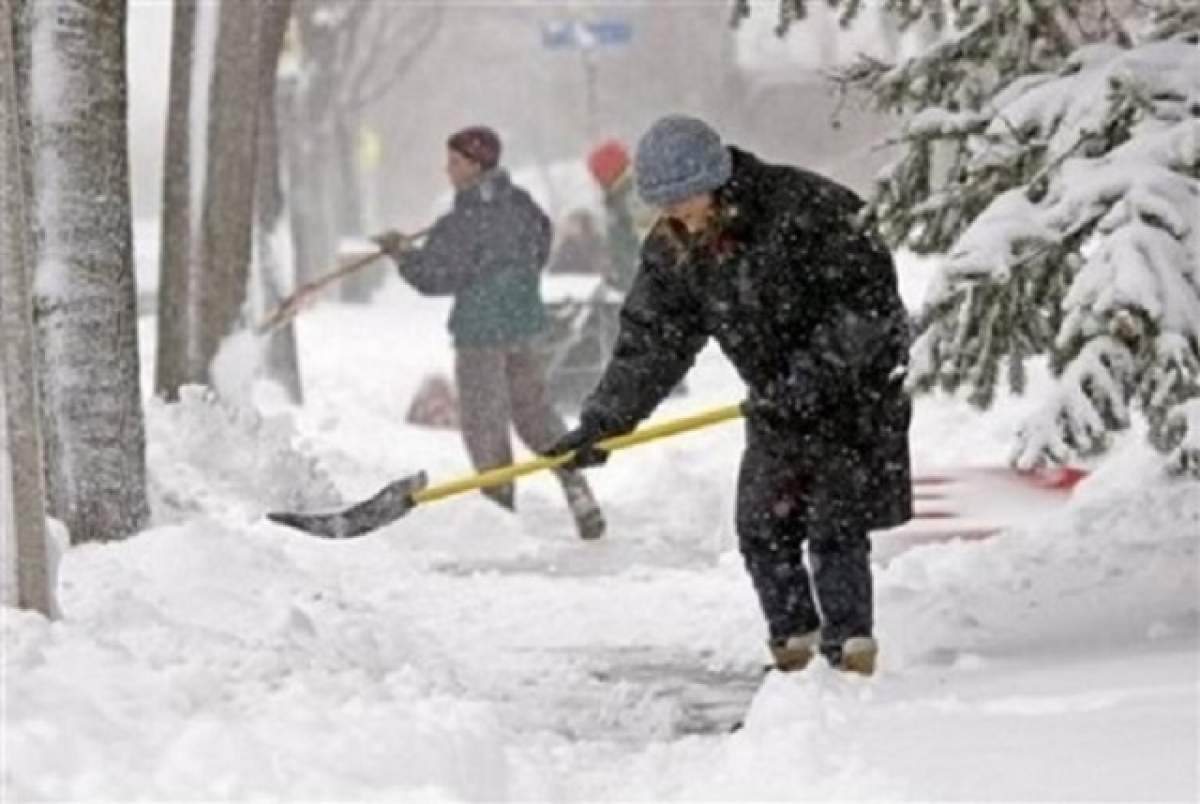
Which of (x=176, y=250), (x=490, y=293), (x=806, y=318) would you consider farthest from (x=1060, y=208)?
(x=176, y=250)

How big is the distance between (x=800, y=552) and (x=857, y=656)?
1.32 ft

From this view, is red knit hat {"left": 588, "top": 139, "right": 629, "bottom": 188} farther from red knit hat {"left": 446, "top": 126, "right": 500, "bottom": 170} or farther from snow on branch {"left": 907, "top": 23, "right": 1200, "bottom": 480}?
snow on branch {"left": 907, "top": 23, "right": 1200, "bottom": 480}

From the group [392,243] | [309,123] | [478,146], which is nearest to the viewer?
[478,146]

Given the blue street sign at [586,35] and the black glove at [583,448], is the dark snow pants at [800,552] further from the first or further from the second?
the blue street sign at [586,35]

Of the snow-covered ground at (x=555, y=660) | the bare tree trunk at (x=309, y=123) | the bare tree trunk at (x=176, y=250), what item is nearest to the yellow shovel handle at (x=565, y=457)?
the snow-covered ground at (x=555, y=660)

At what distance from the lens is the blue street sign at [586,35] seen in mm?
21156

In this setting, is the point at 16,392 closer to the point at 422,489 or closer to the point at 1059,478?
the point at 422,489

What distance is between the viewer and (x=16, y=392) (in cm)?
539

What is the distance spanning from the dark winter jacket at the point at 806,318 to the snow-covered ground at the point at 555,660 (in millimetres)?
586

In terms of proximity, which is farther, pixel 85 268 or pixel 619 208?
pixel 619 208

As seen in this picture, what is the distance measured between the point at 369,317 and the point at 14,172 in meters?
22.6

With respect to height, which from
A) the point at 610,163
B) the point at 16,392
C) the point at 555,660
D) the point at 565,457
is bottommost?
the point at 610,163

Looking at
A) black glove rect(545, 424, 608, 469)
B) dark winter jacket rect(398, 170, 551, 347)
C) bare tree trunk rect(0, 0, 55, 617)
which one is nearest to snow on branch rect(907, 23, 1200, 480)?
black glove rect(545, 424, 608, 469)

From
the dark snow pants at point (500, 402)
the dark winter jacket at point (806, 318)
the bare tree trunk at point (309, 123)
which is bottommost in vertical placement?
the bare tree trunk at point (309, 123)
